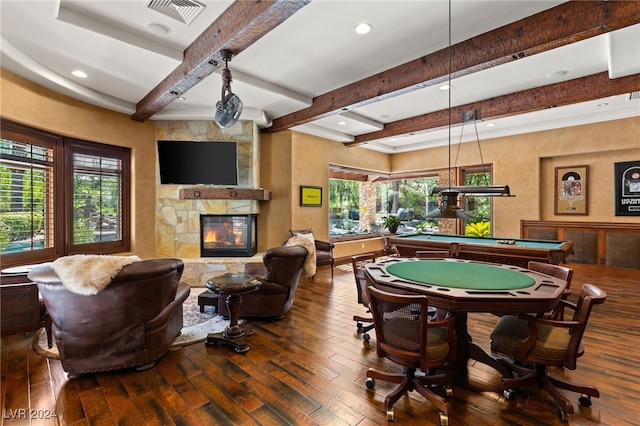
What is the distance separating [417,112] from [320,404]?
5149 millimetres

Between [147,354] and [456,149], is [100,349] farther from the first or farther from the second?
[456,149]

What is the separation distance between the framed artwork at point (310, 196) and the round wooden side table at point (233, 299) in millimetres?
3433

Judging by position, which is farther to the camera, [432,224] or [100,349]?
[432,224]

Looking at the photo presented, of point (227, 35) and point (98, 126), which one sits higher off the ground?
point (227, 35)

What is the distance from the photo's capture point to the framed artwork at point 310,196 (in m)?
6.56

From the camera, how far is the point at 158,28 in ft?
9.68

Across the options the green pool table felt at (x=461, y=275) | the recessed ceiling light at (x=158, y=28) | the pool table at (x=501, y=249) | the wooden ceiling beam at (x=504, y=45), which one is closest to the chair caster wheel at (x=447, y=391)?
the green pool table felt at (x=461, y=275)

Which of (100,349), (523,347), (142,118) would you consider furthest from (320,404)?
(142,118)

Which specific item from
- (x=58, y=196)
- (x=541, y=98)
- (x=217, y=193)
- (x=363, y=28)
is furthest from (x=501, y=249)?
(x=58, y=196)

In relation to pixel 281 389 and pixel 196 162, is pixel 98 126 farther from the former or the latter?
pixel 281 389

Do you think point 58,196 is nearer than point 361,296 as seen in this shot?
No

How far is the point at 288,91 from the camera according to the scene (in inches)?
178

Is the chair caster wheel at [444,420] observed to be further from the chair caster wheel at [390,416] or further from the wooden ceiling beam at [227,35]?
the wooden ceiling beam at [227,35]

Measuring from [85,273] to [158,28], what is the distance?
94.2 inches
